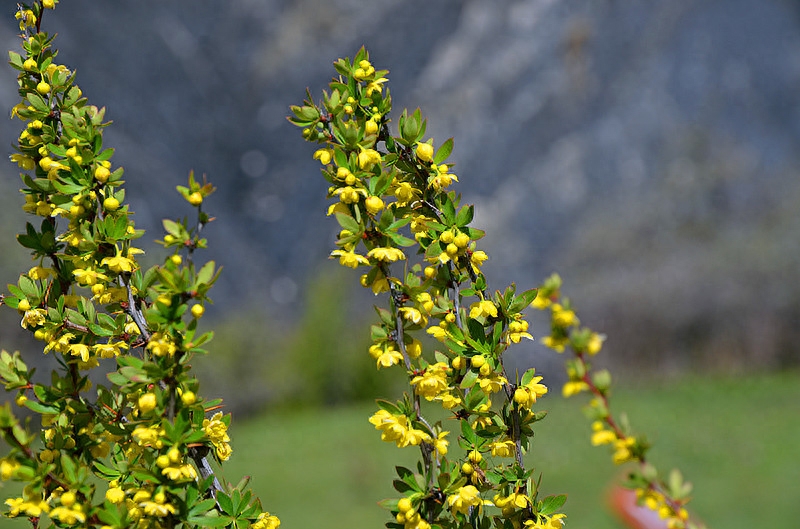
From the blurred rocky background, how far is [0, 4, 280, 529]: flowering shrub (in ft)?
23.8

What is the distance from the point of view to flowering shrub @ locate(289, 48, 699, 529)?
78cm

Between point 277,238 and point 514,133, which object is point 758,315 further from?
point 277,238

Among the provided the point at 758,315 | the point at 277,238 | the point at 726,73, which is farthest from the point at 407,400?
the point at 726,73

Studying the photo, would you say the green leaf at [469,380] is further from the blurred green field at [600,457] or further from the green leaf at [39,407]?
the blurred green field at [600,457]

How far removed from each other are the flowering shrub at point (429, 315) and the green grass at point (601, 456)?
359cm

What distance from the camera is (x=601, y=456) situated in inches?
219

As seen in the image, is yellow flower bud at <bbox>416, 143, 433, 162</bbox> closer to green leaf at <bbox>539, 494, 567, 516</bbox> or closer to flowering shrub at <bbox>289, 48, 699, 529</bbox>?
flowering shrub at <bbox>289, 48, 699, 529</bbox>

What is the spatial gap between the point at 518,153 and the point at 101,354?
9635 mm

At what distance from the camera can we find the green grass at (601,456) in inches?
174

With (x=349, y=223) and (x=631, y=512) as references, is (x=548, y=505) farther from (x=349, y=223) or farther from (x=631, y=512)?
(x=631, y=512)

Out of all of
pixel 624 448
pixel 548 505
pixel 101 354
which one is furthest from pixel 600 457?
pixel 101 354

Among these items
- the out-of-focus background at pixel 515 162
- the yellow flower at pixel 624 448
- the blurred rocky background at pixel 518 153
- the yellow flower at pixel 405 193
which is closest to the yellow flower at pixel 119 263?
the yellow flower at pixel 405 193

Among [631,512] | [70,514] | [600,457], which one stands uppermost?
[600,457]

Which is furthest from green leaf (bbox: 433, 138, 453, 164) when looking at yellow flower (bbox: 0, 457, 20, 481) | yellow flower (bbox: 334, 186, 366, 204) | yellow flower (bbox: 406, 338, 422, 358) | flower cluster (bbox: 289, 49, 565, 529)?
yellow flower (bbox: 0, 457, 20, 481)
